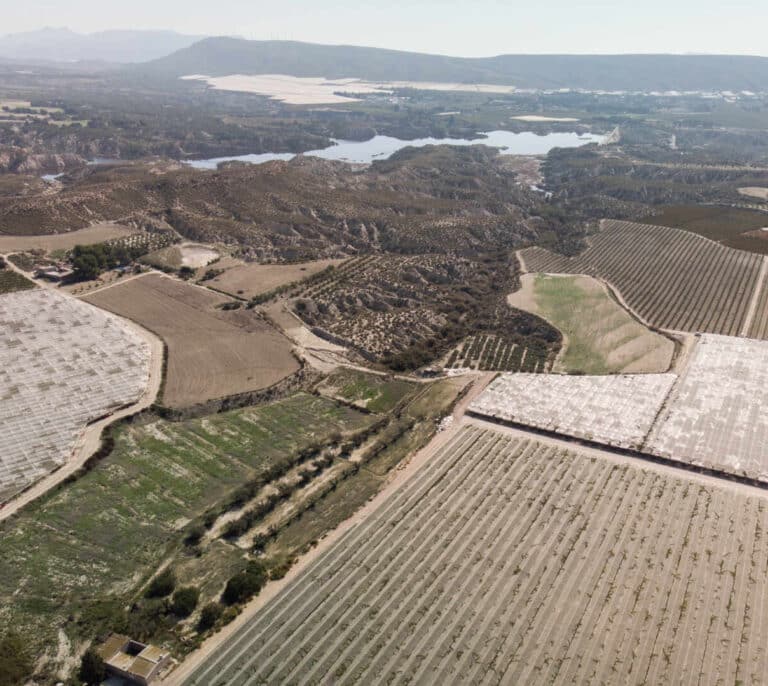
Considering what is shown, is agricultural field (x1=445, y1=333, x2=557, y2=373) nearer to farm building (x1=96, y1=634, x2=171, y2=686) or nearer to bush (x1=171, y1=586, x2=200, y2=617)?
bush (x1=171, y1=586, x2=200, y2=617)

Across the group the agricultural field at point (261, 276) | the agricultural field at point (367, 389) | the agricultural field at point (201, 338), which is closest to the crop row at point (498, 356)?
the agricultural field at point (367, 389)

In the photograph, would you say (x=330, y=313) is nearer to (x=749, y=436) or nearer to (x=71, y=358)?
(x=71, y=358)

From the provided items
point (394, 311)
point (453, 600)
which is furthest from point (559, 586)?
point (394, 311)

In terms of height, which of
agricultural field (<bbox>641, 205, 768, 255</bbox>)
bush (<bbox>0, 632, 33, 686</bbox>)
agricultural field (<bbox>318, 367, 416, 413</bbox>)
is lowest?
bush (<bbox>0, 632, 33, 686</bbox>)

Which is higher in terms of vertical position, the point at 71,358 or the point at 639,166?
the point at 639,166

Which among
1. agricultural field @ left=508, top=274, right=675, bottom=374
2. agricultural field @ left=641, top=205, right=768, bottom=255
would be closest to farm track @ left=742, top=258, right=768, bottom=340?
agricultural field @ left=508, top=274, right=675, bottom=374

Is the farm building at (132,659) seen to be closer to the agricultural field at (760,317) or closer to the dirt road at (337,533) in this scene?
the dirt road at (337,533)
